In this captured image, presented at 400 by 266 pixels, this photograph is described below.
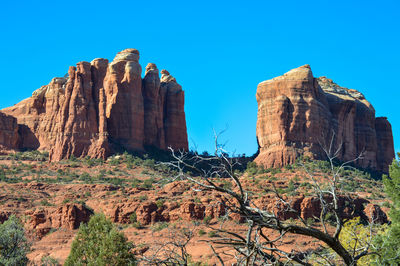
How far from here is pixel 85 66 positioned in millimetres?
94812

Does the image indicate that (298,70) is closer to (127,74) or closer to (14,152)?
(127,74)

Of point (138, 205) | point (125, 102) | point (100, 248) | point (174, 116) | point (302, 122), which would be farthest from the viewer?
point (174, 116)

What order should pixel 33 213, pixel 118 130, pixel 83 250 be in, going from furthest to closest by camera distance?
1. pixel 118 130
2. pixel 33 213
3. pixel 83 250

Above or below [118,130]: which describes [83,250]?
below

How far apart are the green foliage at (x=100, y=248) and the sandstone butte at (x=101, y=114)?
51.0 m

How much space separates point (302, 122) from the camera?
86312mm

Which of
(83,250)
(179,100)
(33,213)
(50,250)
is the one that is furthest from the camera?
(179,100)

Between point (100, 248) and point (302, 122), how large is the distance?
59151mm

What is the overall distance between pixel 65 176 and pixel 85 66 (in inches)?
1056

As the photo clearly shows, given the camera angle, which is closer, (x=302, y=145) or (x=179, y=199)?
(x=179, y=199)

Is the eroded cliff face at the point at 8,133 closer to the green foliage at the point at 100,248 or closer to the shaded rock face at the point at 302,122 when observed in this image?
the shaded rock face at the point at 302,122

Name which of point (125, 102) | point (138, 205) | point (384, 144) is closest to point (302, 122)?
point (384, 144)

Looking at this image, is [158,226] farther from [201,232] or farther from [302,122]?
[302,122]

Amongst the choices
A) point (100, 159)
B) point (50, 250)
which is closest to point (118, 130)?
point (100, 159)
